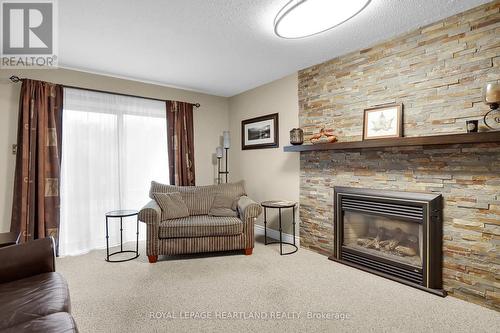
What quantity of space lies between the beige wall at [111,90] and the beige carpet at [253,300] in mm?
1247

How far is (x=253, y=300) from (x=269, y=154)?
235 centimetres

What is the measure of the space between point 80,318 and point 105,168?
2.20 m

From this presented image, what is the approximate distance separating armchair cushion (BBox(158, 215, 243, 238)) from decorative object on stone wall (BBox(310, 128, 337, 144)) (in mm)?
1366

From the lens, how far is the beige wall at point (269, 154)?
388 centimetres

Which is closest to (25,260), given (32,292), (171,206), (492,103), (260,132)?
(32,292)

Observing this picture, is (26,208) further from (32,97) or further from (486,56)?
(486,56)

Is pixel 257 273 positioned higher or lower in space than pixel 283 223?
lower

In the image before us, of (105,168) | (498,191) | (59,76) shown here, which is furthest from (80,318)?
(498,191)

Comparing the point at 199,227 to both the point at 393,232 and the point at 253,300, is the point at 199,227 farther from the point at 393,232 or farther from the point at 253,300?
the point at 393,232

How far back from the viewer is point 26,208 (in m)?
3.19

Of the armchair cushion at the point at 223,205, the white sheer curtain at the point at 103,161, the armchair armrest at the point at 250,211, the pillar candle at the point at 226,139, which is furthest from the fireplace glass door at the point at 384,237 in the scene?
the white sheer curtain at the point at 103,161

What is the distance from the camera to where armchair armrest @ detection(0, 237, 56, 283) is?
172cm

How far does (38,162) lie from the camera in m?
3.26

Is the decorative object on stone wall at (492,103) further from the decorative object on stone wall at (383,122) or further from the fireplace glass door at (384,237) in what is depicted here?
the fireplace glass door at (384,237)
